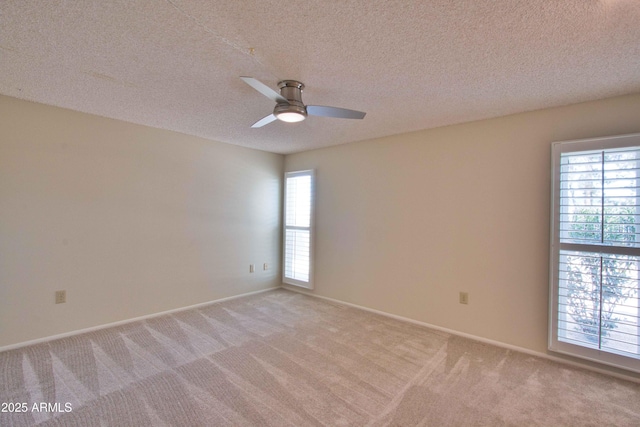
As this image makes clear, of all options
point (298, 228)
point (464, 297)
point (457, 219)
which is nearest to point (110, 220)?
point (298, 228)

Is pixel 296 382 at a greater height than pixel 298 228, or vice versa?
pixel 298 228

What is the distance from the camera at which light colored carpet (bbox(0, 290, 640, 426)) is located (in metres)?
1.87

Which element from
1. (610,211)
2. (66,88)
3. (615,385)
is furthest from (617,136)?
(66,88)

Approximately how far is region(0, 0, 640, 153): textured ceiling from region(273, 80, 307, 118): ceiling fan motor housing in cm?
7

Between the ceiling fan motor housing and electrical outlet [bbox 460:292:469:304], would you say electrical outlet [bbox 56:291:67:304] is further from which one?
electrical outlet [bbox 460:292:469:304]

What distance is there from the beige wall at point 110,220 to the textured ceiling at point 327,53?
43 centimetres

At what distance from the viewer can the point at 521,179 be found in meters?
2.80

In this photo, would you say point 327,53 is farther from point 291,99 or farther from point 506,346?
point 506,346

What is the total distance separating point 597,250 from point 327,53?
2640 millimetres

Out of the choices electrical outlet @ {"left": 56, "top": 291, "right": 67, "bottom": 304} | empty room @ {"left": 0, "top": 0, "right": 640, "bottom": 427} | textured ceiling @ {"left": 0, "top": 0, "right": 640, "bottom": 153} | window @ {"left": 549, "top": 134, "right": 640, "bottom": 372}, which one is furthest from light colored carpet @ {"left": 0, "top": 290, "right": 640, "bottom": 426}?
textured ceiling @ {"left": 0, "top": 0, "right": 640, "bottom": 153}

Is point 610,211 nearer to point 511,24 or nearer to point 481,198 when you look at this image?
point 481,198

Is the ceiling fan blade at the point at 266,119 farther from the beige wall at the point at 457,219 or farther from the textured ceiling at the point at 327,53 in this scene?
the beige wall at the point at 457,219

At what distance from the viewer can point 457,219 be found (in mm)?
3191

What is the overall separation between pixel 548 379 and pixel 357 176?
9.36ft
